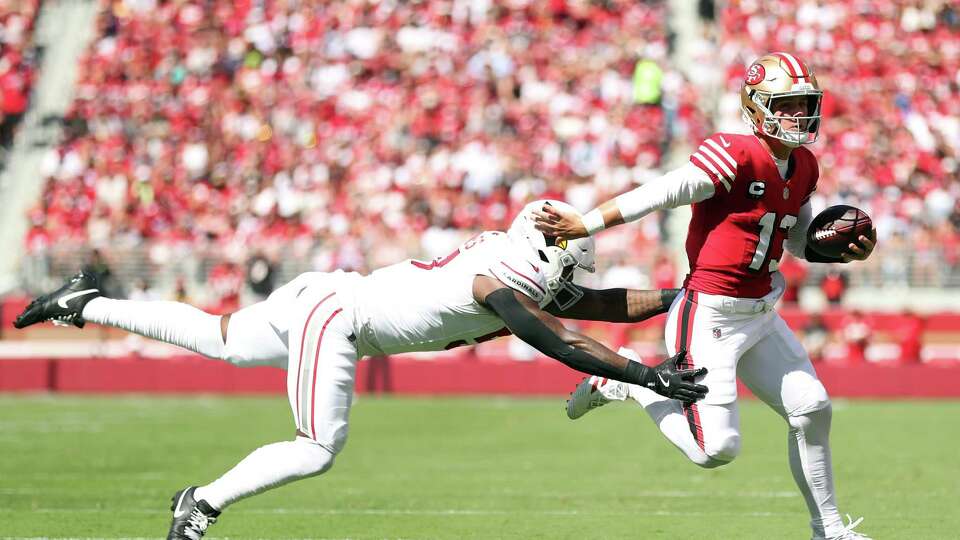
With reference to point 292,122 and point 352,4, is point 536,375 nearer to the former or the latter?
point 292,122

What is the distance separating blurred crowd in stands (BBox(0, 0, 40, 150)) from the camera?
24531mm

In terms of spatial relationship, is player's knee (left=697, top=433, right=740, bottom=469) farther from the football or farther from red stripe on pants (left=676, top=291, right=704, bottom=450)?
the football

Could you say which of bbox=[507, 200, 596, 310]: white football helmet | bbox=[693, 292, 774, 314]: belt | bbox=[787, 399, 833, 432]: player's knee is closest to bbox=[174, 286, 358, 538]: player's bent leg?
bbox=[507, 200, 596, 310]: white football helmet

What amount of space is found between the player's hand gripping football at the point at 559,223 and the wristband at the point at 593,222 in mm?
19

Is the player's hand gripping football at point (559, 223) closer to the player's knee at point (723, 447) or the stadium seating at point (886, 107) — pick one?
the player's knee at point (723, 447)

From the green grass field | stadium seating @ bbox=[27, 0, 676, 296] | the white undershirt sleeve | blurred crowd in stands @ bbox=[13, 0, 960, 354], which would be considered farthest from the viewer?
stadium seating @ bbox=[27, 0, 676, 296]

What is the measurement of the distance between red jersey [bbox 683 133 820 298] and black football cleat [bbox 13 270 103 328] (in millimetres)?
2944

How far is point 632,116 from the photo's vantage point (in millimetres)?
21641

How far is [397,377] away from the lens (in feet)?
60.2

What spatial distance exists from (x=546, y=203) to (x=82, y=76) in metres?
20.3

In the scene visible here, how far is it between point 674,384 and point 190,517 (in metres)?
2.23

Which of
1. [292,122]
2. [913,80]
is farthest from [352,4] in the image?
[913,80]

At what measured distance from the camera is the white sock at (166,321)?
22.0ft

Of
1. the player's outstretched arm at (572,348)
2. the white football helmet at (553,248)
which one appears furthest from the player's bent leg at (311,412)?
the white football helmet at (553,248)
